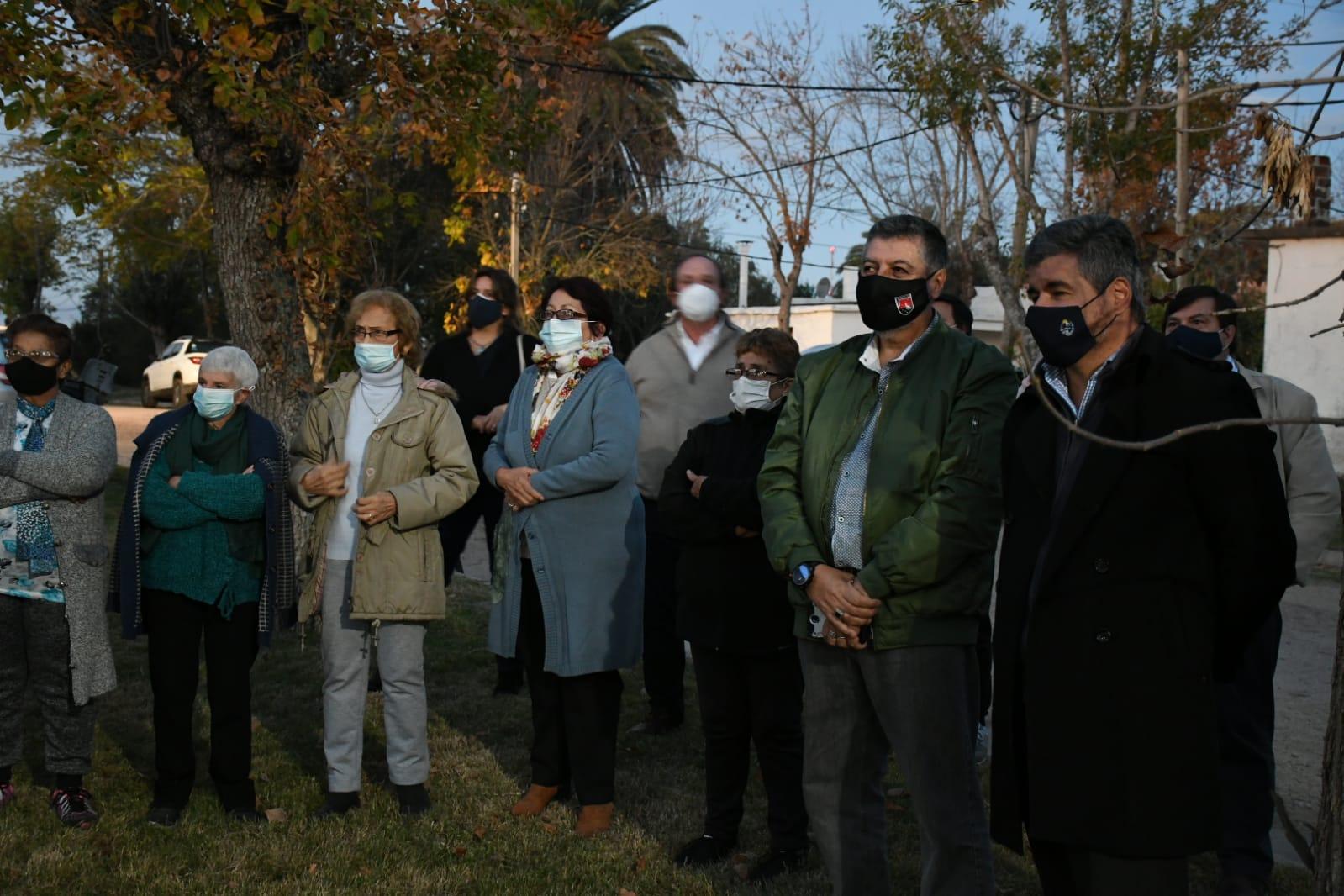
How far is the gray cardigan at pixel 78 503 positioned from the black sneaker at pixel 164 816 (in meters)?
0.54

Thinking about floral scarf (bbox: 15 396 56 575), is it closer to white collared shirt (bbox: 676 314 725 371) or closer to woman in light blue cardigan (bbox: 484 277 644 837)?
woman in light blue cardigan (bbox: 484 277 644 837)

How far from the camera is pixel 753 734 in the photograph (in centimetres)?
502

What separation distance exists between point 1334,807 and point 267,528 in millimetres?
3969

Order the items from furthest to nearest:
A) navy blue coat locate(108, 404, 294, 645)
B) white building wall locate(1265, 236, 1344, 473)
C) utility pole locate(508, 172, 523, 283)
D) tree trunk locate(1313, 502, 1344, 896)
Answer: utility pole locate(508, 172, 523, 283) < white building wall locate(1265, 236, 1344, 473) < navy blue coat locate(108, 404, 294, 645) < tree trunk locate(1313, 502, 1344, 896)

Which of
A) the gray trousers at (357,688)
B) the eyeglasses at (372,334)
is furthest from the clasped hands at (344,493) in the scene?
the eyeglasses at (372,334)

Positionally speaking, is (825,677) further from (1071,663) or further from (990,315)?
(990,315)

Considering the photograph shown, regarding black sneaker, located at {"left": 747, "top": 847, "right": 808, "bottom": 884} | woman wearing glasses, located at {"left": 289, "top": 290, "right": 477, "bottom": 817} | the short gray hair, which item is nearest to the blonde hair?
woman wearing glasses, located at {"left": 289, "top": 290, "right": 477, "bottom": 817}

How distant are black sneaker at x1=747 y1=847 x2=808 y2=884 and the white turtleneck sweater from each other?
205 cm

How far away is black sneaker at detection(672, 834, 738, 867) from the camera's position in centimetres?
496

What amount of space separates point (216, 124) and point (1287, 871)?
7.56 meters

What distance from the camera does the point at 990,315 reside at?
4784 cm

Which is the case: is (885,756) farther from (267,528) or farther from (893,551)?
(267,528)

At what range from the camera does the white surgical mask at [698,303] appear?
647cm

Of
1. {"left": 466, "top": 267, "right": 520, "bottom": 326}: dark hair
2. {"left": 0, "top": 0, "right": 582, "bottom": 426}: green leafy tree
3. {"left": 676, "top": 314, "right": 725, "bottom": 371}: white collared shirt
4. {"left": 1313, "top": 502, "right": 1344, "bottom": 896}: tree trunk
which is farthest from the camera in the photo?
{"left": 0, "top": 0, "right": 582, "bottom": 426}: green leafy tree
